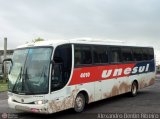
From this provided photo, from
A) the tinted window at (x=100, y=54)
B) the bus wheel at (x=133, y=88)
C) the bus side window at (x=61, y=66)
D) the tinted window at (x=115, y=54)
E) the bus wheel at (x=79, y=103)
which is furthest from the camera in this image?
the bus wheel at (x=133, y=88)

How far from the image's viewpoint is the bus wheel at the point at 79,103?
1395 cm

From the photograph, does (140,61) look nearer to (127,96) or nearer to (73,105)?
(127,96)

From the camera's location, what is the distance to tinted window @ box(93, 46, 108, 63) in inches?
610

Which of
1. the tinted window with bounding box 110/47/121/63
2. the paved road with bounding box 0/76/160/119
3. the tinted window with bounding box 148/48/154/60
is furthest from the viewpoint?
the tinted window with bounding box 148/48/154/60

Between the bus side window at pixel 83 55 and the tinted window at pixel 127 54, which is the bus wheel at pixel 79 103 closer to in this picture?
the bus side window at pixel 83 55

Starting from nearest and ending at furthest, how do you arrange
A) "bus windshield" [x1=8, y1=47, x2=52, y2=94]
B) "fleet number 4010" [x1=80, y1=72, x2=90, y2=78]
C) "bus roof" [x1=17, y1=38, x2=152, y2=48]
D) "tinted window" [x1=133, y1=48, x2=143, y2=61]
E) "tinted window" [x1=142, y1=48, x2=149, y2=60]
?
"bus windshield" [x1=8, y1=47, x2=52, y2=94] < "bus roof" [x1=17, y1=38, x2=152, y2=48] < "fleet number 4010" [x1=80, y1=72, x2=90, y2=78] < "tinted window" [x1=133, y1=48, x2=143, y2=61] < "tinted window" [x1=142, y1=48, x2=149, y2=60]

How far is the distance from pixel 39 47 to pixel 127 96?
8.14 m

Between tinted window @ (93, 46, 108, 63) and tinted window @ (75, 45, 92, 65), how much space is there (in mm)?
436

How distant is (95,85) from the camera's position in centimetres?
1538

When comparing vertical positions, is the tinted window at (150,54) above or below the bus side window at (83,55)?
below

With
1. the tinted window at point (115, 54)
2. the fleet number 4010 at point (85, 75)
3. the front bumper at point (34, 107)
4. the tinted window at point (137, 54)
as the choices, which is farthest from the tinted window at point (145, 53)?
the front bumper at point (34, 107)

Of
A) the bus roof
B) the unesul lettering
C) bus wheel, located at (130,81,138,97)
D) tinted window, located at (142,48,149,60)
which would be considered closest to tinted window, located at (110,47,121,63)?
the bus roof

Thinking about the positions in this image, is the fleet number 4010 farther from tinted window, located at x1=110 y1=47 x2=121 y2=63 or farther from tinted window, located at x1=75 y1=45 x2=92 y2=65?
tinted window, located at x1=110 y1=47 x2=121 y2=63

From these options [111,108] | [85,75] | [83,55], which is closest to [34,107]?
[85,75]
